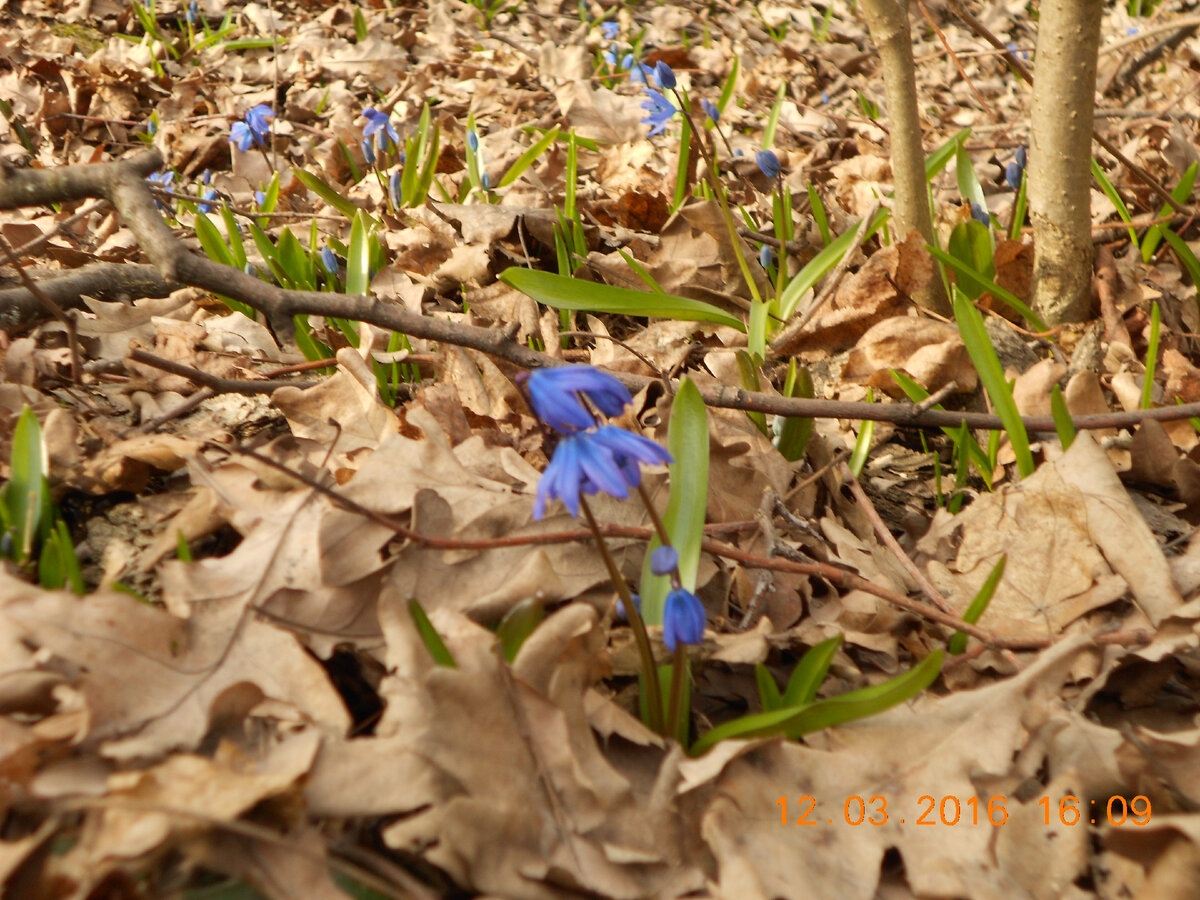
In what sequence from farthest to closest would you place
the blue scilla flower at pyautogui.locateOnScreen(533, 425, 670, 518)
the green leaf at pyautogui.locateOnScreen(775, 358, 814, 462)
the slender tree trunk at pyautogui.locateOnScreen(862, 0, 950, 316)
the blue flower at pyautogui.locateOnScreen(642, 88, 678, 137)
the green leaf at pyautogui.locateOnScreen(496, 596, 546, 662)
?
the blue flower at pyautogui.locateOnScreen(642, 88, 678, 137) → the slender tree trunk at pyautogui.locateOnScreen(862, 0, 950, 316) → the green leaf at pyautogui.locateOnScreen(775, 358, 814, 462) → the green leaf at pyautogui.locateOnScreen(496, 596, 546, 662) → the blue scilla flower at pyautogui.locateOnScreen(533, 425, 670, 518)

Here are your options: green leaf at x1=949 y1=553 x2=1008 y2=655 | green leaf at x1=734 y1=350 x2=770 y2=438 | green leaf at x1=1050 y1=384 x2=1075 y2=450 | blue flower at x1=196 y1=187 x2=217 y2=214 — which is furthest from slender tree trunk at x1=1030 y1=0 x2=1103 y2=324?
blue flower at x1=196 y1=187 x2=217 y2=214

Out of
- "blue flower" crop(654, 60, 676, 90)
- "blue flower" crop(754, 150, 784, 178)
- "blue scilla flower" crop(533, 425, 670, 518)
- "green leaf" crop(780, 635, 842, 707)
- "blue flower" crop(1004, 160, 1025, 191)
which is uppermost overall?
"blue flower" crop(654, 60, 676, 90)

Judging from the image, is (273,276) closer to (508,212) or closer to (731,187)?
(508,212)

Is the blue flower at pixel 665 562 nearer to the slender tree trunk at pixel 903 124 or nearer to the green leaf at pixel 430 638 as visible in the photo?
the green leaf at pixel 430 638

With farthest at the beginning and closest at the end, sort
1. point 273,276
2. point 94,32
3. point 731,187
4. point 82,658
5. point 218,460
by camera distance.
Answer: point 94,32 → point 731,187 → point 273,276 → point 218,460 → point 82,658

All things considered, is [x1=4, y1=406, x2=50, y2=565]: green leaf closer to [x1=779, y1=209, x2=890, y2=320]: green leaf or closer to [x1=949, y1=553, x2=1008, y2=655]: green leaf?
[x1=949, y1=553, x2=1008, y2=655]: green leaf

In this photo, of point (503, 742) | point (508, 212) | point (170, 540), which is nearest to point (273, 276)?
point (508, 212)
